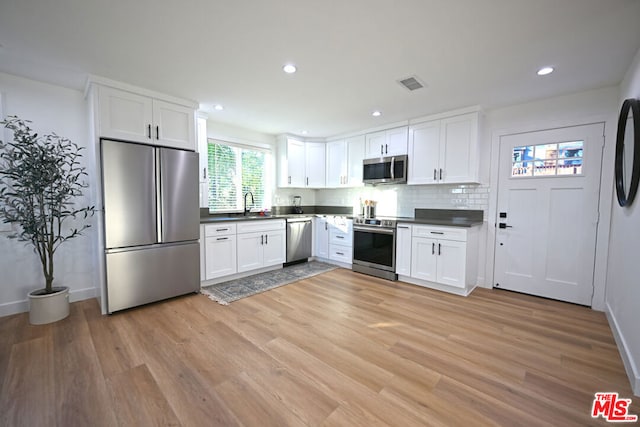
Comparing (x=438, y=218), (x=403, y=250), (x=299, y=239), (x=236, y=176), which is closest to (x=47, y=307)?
(x=236, y=176)

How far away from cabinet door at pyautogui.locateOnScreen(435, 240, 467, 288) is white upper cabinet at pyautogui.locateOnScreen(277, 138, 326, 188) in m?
2.62

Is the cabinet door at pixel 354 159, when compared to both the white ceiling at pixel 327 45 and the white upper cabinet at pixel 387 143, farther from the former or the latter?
the white ceiling at pixel 327 45

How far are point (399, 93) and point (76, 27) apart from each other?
117 inches

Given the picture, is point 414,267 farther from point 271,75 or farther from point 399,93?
point 271,75

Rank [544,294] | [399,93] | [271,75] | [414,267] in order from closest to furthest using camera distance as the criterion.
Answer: [271,75] → [399,93] → [544,294] → [414,267]

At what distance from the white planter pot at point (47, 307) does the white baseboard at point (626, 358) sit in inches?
189

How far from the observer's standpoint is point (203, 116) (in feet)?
12.1

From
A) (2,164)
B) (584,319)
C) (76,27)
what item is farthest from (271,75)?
(584,319)

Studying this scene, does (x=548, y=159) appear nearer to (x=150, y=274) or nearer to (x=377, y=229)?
(x=377, y=229)

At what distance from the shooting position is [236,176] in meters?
4.56

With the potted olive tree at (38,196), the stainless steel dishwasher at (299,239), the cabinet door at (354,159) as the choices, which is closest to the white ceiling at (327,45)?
the potted olive tree at (38,196)

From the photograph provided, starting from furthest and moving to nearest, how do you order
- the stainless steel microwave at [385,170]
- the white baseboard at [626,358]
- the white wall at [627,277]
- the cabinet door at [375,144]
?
the cabinet door at [375,144] < the stainless steel microwave at [385,170] < the white wall at [627,277] < the white baseboard at [626,358]

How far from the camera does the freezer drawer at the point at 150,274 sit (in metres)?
2.70

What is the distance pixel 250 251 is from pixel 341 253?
162 centimetres
